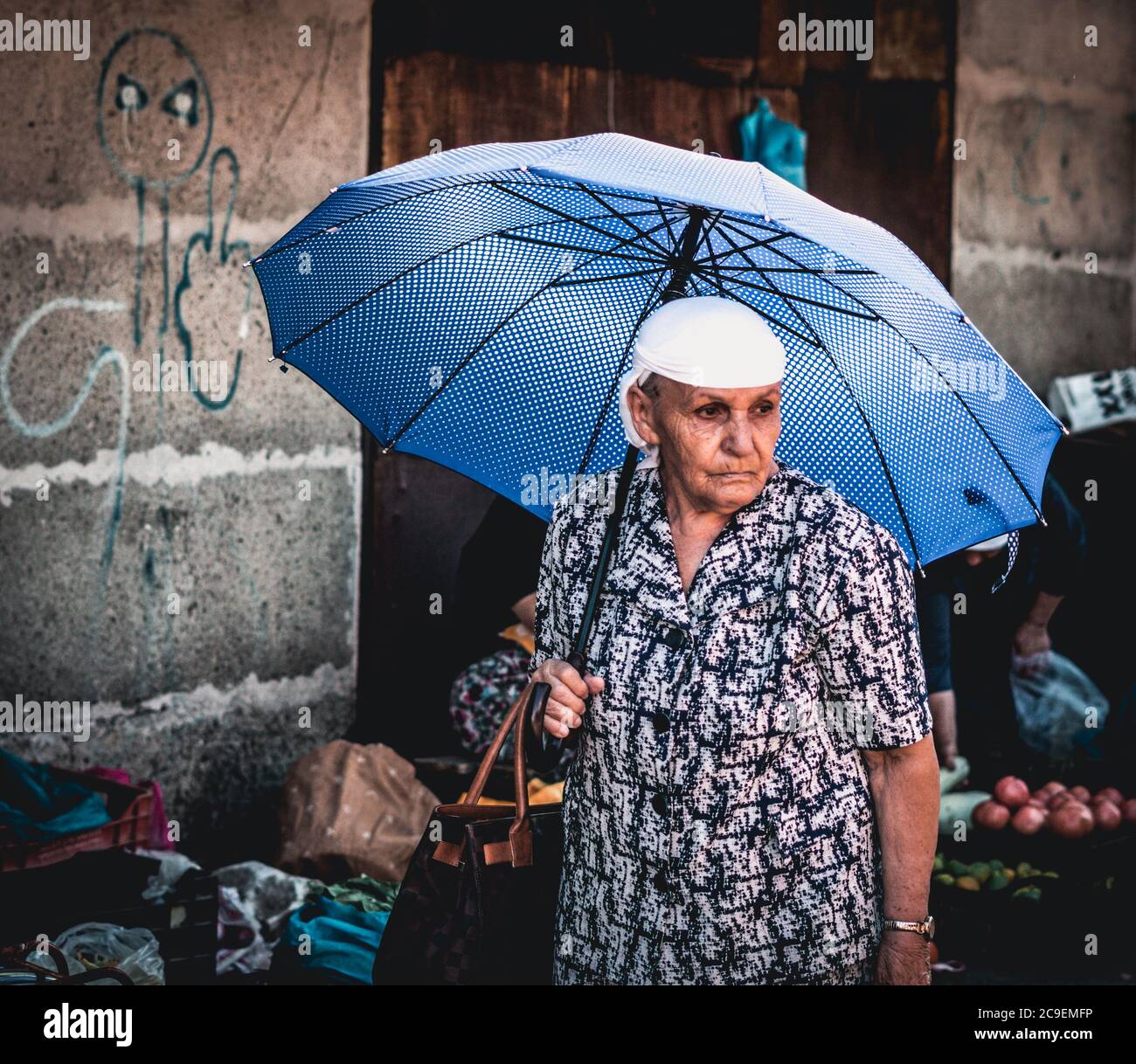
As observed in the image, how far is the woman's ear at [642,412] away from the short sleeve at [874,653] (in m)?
0.40

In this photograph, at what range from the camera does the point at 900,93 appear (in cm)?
611

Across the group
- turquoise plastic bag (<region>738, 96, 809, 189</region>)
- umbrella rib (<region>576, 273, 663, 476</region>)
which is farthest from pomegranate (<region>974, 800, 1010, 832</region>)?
umbrella rib (<region>576, 273, 663, 476</region>)

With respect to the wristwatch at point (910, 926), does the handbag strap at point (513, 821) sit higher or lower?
higher

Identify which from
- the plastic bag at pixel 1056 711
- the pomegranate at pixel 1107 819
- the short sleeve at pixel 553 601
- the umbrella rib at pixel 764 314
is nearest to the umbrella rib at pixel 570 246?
the umbrella rib at pixel 764 314

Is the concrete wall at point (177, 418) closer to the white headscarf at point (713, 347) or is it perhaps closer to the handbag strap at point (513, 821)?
the handbag strap at point (513, 821)

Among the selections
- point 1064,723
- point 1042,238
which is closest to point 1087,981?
point 1064,723

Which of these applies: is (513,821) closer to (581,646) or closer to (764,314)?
(581,646)

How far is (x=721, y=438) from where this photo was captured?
7.04 feet

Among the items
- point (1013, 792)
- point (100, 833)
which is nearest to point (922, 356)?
point (100, 833)

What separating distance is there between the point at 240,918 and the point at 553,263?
2.38 meters

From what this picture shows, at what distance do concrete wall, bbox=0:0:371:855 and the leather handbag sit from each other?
8.68 feet

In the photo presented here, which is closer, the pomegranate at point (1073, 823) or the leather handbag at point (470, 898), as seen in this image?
the leather handbag at point (470, 898)

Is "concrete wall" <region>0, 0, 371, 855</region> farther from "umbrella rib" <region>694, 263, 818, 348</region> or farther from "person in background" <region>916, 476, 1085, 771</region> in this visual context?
"umbrella rib" <region>694, 263, 818, 348</region>

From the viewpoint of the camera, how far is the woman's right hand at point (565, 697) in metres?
2.10
